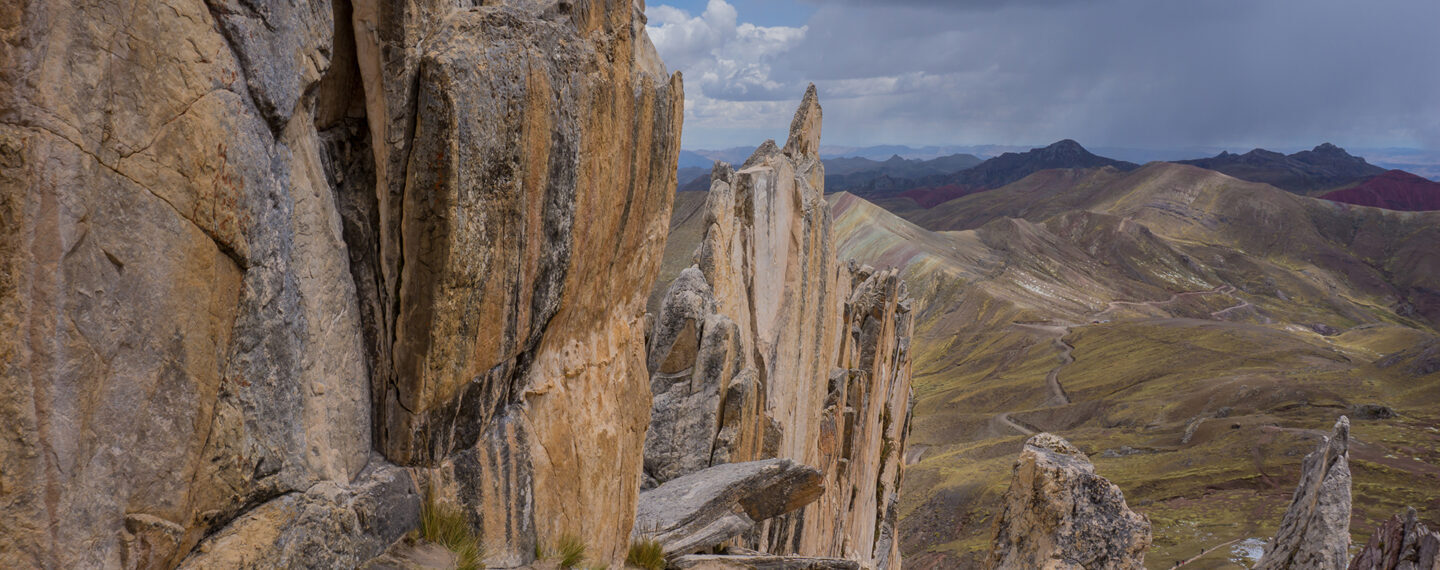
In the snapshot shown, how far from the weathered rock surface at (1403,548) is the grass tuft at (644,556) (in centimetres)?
2709

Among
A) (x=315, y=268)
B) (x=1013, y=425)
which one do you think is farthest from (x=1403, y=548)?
(x=1013, y=425)

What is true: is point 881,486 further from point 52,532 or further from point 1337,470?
point 52,532

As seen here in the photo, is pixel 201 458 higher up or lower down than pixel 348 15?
lower down

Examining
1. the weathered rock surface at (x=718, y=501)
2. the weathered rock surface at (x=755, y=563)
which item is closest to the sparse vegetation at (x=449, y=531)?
the weathered rock surface at (x=718, y=501)

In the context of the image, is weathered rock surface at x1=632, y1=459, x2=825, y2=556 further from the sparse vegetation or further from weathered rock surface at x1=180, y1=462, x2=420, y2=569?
weathered rock surface at x1=180, y1=462, x2=420, y2=569

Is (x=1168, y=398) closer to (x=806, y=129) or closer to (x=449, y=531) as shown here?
(x=806, y=129)

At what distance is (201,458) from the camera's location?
5.61m

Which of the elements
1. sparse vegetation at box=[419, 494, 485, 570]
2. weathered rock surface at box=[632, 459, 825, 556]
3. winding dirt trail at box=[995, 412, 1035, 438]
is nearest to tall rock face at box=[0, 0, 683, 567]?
sparse vegetation at box=[419, 494, 485, 570]

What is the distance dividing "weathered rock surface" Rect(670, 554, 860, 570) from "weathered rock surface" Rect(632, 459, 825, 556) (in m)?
0.26

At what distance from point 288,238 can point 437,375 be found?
202 cm

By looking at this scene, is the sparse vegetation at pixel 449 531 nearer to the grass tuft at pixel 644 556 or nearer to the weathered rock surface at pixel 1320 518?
the grass tuft at pixel 644 556

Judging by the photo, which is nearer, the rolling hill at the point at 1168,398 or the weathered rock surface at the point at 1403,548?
the weathered rock surface at the point at 1403,548

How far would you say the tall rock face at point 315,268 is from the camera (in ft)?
15.6

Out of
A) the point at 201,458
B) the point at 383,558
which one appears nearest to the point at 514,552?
the point at 383,558
